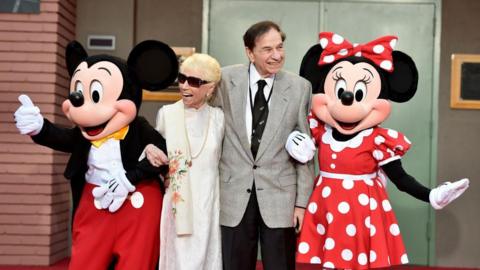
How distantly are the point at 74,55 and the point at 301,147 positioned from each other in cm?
119

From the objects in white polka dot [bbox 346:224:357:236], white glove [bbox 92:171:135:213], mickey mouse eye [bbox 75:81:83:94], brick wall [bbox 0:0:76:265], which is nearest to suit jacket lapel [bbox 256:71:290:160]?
white polka dot [bbox 346:224:357:236]

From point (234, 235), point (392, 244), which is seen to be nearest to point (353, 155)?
point (392, 244)

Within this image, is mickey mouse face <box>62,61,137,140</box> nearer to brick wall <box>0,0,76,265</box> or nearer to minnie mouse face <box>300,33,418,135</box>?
minnie mouse face <box>300,33,418,135</box>

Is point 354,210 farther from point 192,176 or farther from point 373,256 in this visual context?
point 192,176

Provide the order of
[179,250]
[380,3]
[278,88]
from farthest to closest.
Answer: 1. [380,3]
2. [278,88]
3. [179,250]

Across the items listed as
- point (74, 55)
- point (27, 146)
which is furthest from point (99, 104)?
point (27, 146)

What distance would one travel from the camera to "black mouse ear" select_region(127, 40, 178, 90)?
2.76m

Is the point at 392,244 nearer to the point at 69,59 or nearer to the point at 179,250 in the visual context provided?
the point at 179,250

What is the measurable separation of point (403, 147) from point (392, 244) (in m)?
0.45

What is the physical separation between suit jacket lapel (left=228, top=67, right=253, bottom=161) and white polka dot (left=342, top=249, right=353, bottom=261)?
23.6 inches

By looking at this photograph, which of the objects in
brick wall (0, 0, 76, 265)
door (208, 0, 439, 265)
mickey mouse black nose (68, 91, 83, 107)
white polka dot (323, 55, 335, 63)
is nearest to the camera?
mickey mouse black nose (68, 91, 83, 107)

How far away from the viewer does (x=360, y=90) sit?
2.70m

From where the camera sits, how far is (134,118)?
2729 mm

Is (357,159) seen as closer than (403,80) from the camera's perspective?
Yes
